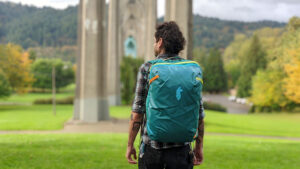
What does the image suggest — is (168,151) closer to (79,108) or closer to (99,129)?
(99,129)

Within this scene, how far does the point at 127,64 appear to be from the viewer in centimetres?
3931

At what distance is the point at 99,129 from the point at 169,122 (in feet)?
59.0

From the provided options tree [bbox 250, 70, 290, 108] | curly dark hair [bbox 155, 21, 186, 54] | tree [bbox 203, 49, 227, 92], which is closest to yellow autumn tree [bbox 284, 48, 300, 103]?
tree [bbox 250, 70, 290, 108]

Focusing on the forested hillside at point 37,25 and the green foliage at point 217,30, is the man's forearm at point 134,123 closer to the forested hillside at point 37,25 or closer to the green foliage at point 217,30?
the forested hillside at point 37,25

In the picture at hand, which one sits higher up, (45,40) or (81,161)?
(45,40)

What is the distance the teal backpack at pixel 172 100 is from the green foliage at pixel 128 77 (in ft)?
118

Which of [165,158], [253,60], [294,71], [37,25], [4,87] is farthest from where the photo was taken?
[253,60]

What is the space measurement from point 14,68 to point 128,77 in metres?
13.5

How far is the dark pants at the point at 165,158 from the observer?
260cm

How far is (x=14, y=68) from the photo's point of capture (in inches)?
1583

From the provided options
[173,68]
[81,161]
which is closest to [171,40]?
[173,68]

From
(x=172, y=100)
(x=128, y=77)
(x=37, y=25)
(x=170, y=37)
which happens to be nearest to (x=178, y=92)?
(x=172, y=100)

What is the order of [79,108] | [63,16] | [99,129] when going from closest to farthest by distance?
[99,129]
[79,108]
[63,16]

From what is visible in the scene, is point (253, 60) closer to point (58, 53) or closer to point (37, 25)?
point (37, 25)
